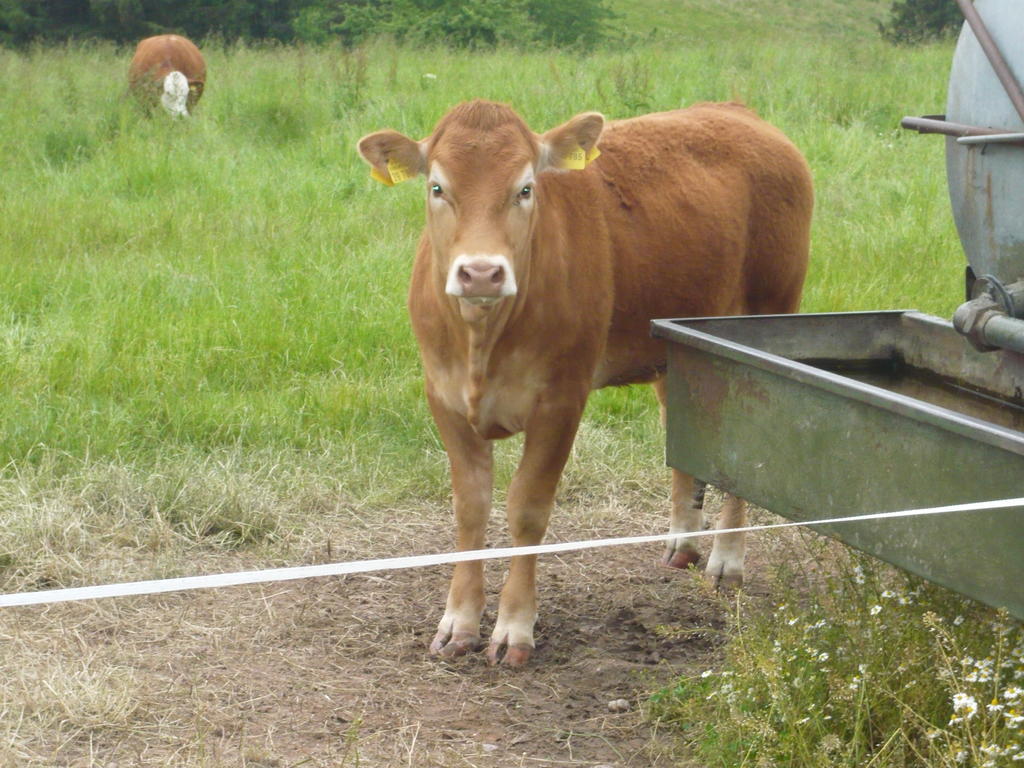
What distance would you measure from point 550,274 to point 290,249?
3860mm

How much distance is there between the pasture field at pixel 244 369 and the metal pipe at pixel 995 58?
1.44 meters

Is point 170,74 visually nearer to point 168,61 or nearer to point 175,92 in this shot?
point 175,92

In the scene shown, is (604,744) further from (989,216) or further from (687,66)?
(687,66)

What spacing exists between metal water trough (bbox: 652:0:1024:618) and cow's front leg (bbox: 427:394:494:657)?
0.83 meters

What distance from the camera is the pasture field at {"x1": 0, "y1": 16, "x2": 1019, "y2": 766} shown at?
3.79 meters

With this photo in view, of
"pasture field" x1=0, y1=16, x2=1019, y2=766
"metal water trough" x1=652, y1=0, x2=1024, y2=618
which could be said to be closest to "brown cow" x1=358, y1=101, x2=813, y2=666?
"pasture field" x1=0, y1=16, x2=1019, y2=766

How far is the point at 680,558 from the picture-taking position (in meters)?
4.67

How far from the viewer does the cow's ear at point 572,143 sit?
3836 millimetres

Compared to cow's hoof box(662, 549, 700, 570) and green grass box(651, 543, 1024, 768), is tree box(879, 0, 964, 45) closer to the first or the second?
cow's hoof box(662, 549, 700, 570)

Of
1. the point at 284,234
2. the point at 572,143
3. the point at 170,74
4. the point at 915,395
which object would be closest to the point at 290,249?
the point at 284,234

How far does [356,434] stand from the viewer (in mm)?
5395

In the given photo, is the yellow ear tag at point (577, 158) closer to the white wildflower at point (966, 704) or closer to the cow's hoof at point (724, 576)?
the cow's hoof at point (724, 576)

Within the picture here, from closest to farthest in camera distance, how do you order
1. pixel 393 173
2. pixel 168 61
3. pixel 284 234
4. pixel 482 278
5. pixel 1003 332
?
pixel 1003 332
pixel 482 278
pixel 393 173
pixel 284 234
pixel 168 61

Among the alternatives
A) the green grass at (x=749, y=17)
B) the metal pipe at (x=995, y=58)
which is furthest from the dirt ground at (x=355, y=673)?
the green grass at (x=749, y=17)
